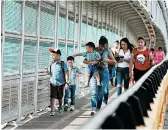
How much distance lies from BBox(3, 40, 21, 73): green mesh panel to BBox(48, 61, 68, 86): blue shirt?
54.8 inches

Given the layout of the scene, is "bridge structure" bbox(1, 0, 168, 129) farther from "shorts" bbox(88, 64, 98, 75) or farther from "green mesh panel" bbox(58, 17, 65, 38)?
"shorts" bbox(88, 64, 98, 75)

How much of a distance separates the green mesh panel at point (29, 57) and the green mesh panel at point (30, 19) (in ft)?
0.81

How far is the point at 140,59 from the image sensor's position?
1130 centimetres

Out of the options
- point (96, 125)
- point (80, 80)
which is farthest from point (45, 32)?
point (96, 125)

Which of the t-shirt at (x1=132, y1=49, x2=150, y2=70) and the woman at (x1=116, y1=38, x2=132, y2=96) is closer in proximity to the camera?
the t-shirt at (x1=132, y1=49, x2=150, y2=70)

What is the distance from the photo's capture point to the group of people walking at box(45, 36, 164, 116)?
986cm

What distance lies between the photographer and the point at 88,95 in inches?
639

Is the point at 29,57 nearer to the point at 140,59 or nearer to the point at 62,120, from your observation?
the point at 62,120

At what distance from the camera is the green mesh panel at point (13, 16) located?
862 centimetres

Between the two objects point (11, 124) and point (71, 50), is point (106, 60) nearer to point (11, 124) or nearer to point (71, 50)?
point (11, 124)

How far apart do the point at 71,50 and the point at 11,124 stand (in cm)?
564

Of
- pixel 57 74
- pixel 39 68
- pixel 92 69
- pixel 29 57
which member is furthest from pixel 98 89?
pixel 39 68

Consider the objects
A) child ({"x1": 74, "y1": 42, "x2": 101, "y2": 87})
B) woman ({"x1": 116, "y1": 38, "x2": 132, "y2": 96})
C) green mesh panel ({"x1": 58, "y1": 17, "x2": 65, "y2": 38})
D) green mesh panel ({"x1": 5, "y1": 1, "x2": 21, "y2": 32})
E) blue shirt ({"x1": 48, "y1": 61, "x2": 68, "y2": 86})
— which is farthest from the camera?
green mesh panel ({"x1": 58, "y1": 17, "x2": 65, "y2": 38})

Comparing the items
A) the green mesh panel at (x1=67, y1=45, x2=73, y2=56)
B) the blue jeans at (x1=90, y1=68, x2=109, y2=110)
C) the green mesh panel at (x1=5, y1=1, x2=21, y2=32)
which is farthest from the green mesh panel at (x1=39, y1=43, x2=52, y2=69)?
the green mesh panel at (x1=67, y1=45, x2=73, y2=56)
